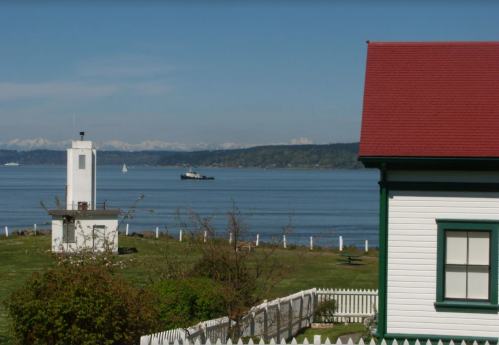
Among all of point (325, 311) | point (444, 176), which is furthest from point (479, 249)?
point (325, 311)

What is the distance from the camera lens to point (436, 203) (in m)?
11.5

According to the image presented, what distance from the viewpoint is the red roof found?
38.3 ft

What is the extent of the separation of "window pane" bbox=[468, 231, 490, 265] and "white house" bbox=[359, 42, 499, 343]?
0.02 metres

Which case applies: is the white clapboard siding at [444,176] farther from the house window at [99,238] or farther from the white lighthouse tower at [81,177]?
the white lighthouse tower at [81,177]

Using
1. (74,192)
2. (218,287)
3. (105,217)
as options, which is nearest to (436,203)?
(218,287)

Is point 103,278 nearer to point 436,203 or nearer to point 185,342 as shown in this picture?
point 185,342

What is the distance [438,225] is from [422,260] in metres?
0.70

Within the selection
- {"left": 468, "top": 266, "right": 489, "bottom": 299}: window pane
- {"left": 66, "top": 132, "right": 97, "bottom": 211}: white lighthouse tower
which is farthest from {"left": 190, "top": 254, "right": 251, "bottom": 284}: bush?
{"left": 66, "top": 132, "right": 97, "bottom": 211}: white lighthouse tower

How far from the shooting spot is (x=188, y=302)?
45.6 feet

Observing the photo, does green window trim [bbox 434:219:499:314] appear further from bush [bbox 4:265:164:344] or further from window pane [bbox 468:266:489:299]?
bush [bbox 4:265:164:344]

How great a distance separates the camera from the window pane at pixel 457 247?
1130cm

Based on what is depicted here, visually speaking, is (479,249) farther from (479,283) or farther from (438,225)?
(438,225)

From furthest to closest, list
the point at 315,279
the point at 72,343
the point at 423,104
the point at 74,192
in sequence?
1. the point at 74,192
2. the point at 315,279
3. the point at 423,104
4. the point at 72,343

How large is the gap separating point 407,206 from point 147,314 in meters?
5.13
